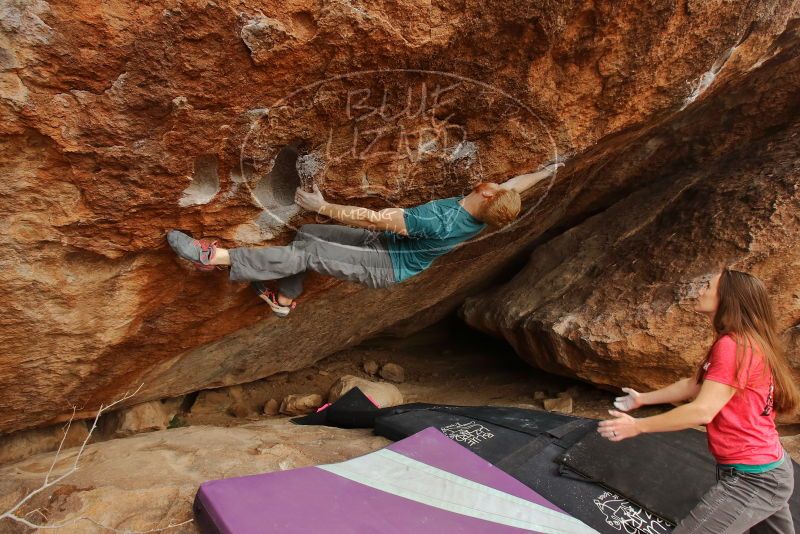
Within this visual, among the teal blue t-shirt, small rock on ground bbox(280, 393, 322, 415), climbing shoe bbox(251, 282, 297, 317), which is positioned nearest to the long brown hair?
the teal blue t-shirt

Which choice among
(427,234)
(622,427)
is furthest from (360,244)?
Result: (622,427)

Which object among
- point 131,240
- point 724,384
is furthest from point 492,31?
point 131,240

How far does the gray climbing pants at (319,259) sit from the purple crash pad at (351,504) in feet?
3.06

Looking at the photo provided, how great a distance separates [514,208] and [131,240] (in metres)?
1.80

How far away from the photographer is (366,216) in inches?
97.6

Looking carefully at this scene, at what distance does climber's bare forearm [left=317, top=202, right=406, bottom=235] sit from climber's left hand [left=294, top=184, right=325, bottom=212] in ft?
0.08

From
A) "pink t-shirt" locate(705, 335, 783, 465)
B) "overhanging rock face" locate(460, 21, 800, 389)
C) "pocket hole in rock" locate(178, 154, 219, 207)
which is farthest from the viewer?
"overhanging rock face" locate(460, 21, 800, 389)

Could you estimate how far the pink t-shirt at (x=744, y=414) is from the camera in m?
1.80

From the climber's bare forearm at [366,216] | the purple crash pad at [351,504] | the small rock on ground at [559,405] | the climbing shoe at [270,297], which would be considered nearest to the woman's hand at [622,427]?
the purple crash pad at [351,504]

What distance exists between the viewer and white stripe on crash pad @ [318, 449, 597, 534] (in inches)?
93.2

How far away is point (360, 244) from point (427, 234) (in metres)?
0.39

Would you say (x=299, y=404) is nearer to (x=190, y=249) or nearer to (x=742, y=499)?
(x=190, y=249)

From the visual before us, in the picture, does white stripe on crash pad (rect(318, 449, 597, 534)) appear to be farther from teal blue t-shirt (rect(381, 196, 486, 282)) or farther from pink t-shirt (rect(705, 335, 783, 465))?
teal blue t-shirt (rect(381, 196, 486, 282))

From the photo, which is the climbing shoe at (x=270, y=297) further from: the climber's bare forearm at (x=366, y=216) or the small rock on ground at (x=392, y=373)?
the small rock on ground at (x=392, y=373)
